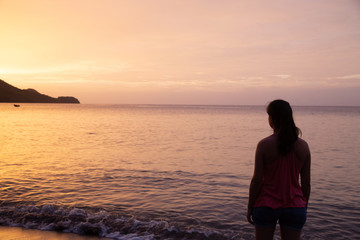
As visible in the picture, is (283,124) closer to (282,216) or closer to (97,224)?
(282,216)

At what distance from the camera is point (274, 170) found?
3.40 m

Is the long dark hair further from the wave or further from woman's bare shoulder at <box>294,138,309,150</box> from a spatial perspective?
the wave

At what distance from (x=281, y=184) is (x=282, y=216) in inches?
14.2

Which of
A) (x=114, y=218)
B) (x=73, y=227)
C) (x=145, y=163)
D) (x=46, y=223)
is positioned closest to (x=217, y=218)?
(x=114, y=218)

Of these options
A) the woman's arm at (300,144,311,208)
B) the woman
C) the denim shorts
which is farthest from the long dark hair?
the denim shorts

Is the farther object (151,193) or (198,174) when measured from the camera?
(198,174)

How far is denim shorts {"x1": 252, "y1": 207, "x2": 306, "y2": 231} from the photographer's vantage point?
339 centimetres

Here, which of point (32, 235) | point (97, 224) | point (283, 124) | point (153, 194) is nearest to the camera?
point (283, 124)

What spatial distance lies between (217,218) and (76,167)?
31.0 ft

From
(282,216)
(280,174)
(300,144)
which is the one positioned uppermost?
(300,144)

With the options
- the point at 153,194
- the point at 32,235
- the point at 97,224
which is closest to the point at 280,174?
the point at 97,224

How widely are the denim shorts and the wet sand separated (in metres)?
4.94

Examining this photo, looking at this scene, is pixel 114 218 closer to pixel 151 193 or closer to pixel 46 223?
pixel 46 223

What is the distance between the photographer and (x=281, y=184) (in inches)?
135
